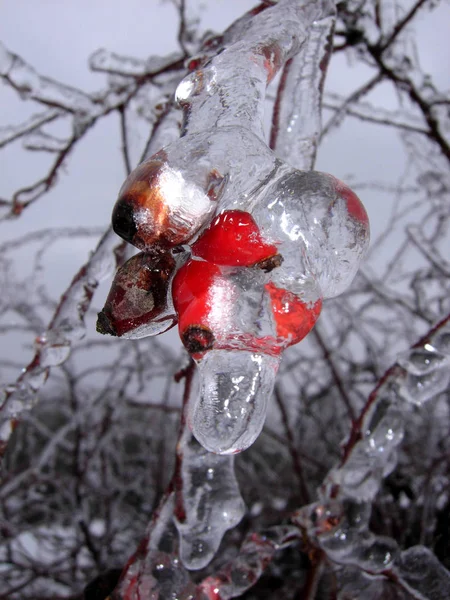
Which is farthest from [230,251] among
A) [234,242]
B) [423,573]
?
[423,573]

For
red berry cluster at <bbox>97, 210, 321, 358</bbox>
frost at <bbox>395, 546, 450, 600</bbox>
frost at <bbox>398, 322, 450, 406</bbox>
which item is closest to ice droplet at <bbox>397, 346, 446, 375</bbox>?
frost at <bbox>398, 322, 450, 406</bbox>

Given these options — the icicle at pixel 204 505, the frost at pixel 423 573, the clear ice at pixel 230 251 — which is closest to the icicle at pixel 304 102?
the clear ice at pixel 230 251

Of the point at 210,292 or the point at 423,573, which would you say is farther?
the point at 423,573

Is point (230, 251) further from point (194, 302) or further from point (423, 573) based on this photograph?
point (423, 573)

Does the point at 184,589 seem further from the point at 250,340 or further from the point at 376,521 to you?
the point at 376,521

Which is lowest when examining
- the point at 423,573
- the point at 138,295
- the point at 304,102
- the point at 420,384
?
the point at 423,573
